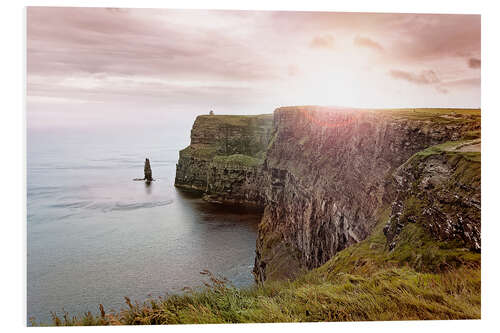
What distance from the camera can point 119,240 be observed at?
112ft

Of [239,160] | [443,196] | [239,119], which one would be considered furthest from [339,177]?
[239,119]

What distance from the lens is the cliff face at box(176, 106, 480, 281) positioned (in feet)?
32.3

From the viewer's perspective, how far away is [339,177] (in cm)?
1582

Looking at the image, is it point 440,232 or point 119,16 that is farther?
point 119,16

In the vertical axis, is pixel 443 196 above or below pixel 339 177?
above

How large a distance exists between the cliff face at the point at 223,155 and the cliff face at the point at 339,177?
36.0 m

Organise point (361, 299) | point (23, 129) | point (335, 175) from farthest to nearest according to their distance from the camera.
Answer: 1. point (335, 175)
2. point (23, 129)
3. point (361, 299)

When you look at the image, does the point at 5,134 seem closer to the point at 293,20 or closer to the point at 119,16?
the point at 119,16

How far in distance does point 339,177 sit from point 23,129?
1193cm

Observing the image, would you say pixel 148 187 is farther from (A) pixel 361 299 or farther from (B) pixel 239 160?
(A) pixel 361 299

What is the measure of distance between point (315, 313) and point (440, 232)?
295 cm

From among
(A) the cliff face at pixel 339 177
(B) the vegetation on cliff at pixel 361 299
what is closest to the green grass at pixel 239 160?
(A) the cliff face at pixel 339 177

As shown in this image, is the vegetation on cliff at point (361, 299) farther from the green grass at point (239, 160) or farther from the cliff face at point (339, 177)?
the green grass at point (239, 160)
